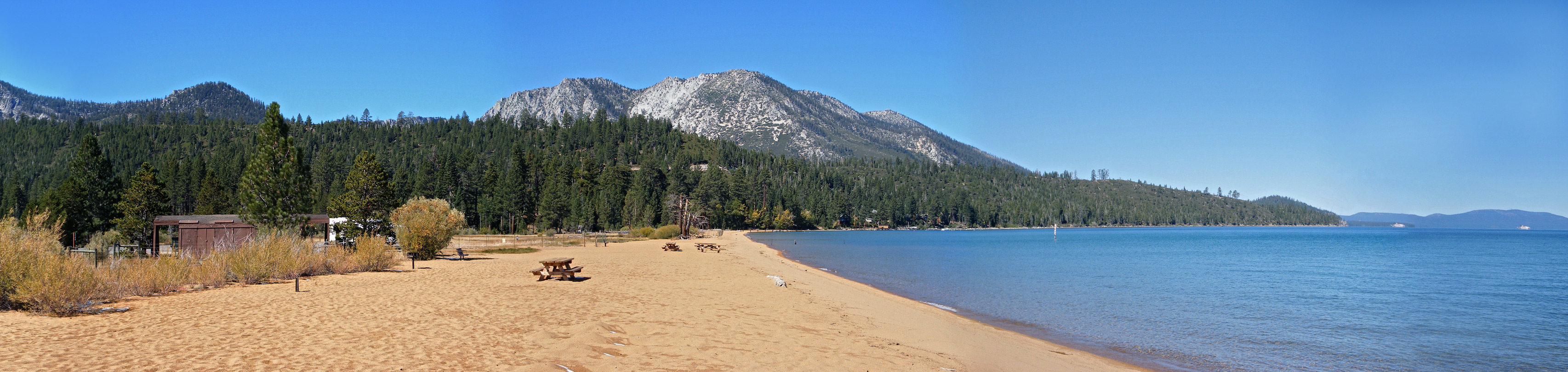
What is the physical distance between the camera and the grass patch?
3616 cm

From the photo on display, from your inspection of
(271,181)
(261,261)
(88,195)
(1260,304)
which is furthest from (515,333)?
(88,195)

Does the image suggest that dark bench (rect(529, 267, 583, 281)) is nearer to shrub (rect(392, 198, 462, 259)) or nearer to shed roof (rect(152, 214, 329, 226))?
shrub (rect(392, 198, 462, 259))

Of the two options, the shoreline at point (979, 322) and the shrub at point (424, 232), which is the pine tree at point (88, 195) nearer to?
the shrub at point (424, 232)

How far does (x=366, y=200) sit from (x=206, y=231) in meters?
6.33

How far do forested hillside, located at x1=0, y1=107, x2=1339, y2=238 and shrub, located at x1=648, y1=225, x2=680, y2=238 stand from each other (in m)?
19.7

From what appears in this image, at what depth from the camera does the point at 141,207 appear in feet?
126

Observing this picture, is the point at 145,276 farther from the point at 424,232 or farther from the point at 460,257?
the point at 460,257

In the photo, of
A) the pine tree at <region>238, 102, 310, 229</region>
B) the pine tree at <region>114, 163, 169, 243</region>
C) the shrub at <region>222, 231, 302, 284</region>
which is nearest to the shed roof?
the pine tree at <region>238, 102, 310, 229</region>

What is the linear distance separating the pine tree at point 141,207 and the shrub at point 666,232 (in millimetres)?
34389

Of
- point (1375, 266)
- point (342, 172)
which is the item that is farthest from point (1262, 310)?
point (342, 172)

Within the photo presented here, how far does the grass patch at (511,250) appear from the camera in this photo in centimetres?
3616

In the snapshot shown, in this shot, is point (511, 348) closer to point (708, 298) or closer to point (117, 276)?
point (708, 298)

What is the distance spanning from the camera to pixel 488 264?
23875mm

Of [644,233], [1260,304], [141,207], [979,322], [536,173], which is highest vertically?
[536,173]
